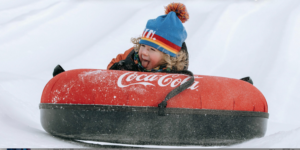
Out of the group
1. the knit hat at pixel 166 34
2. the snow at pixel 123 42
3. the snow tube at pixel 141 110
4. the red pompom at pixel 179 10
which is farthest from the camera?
the snow at pixel 123 42

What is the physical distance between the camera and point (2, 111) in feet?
7.10

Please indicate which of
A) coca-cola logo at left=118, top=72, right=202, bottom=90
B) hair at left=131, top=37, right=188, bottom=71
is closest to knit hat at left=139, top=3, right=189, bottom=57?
hair at left=131, top=37, right=188, bottom=71

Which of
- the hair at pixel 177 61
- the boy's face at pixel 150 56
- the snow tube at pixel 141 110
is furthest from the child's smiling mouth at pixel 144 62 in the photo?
the snow tube at pixel 141 110

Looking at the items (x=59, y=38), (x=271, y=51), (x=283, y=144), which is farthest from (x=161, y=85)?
(x=59, y=38)

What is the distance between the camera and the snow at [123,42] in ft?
10.4

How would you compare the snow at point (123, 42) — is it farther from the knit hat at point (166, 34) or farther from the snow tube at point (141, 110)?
→ the knit hat at point (166, 34)

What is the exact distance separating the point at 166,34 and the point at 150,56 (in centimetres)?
19

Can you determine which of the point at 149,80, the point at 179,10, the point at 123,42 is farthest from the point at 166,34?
the point at 123,42

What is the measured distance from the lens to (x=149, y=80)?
1.66m

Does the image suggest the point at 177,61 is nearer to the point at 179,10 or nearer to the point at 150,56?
the point at 150,56

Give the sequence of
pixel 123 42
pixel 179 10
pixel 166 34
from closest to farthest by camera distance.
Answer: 1. pixel 166 34
2. pixel 179 10
3. pixel 123 42

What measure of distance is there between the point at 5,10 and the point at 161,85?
606cm

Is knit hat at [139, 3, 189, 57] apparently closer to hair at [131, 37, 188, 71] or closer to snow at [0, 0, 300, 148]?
hair at [131, 37, 188, 71]

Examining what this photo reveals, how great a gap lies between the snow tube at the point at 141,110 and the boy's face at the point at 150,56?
408 millimetres
